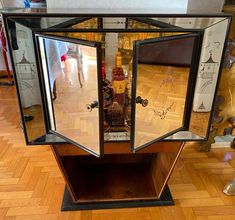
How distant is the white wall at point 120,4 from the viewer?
104 cm

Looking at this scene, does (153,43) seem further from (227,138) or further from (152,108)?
(227,138)

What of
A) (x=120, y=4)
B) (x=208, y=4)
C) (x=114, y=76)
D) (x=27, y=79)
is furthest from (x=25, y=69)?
(x=208, y=4)

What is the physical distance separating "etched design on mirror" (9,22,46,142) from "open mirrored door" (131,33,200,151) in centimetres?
39

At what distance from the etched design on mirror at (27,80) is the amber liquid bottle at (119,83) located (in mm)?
318

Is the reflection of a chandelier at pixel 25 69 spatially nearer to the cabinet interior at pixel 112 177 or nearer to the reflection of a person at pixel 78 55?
the reflection of a person at pixel 78 55

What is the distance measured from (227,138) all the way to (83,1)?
141 cm

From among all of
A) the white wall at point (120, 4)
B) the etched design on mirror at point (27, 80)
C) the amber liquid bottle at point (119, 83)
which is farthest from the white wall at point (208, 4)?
the etched design on mirror at point (27, 80)

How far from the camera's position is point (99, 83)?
0.77 meters

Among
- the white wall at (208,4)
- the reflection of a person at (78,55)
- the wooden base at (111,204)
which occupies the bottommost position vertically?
the wooden base at (111,204)

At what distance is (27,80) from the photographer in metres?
0.90

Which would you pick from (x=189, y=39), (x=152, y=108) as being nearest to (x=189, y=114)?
(x=152, y=108)

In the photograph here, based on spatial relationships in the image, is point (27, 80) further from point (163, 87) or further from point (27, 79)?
point (163, 87)

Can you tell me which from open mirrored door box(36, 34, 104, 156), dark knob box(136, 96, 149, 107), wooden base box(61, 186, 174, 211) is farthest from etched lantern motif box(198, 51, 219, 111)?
wooden base box(61, 186, 174, 211)

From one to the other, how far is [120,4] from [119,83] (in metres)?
0.36
